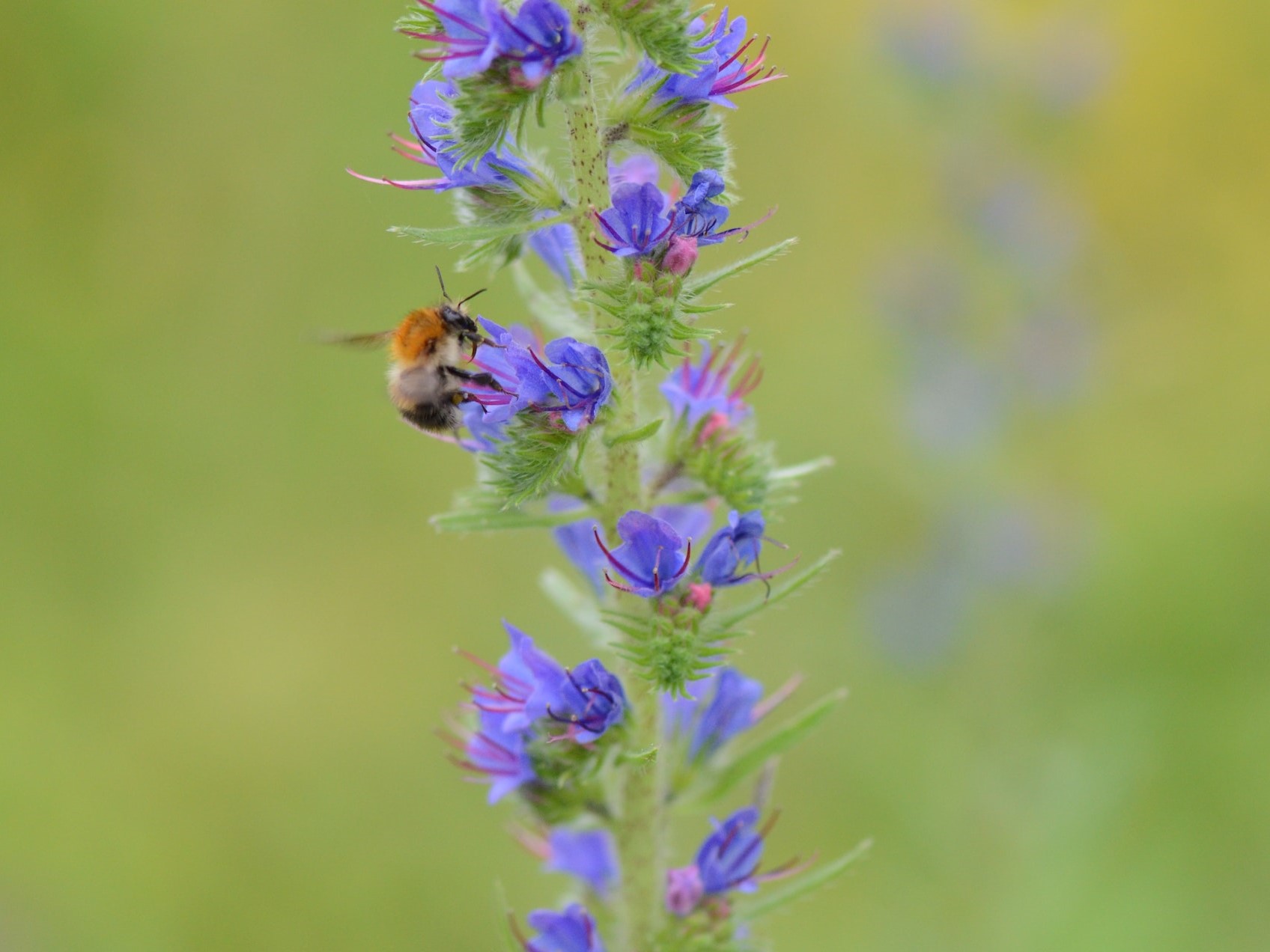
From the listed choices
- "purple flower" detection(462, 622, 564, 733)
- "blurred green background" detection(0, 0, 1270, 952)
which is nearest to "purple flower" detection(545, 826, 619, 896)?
"purple flower" detection(462, 622, 564, 733)

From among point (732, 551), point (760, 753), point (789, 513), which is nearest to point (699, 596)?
point (732, 551)

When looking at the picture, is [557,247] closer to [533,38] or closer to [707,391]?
[707,391]

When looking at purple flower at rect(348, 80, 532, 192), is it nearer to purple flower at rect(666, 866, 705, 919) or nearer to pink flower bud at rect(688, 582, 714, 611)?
pink flower bud at rect(688, 582, 714, 611)

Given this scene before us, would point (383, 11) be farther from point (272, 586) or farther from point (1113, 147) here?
point (1113, 147)

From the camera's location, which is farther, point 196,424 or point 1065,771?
point 196,424

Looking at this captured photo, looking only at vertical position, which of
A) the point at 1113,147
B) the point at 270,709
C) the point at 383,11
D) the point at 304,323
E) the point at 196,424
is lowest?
the point at 270,709

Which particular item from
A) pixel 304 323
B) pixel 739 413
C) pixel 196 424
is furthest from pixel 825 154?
pixel 739 413
